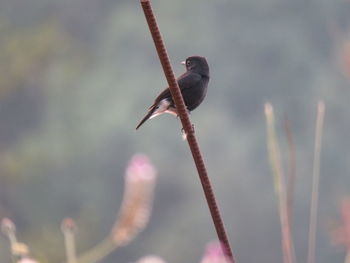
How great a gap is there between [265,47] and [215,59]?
2.02 meters

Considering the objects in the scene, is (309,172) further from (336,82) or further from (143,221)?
(143,221)

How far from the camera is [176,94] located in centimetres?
201

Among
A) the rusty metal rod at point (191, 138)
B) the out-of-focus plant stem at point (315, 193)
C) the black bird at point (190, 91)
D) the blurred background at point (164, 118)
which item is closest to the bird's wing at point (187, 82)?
the black bird at point (190, 91)

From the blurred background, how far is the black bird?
17.4m

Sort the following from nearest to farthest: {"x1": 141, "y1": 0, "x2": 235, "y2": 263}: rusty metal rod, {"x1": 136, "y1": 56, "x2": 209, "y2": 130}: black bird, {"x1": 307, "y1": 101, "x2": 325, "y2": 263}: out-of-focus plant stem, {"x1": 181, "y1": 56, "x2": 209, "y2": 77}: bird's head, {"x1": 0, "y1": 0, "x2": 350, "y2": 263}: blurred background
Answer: {"x1": 307, "y1": 101, "x2": 325, "y2": 263}: out-of-focus plant stem → {"x1": 141, "y1": 0, "x2": 235, "y2": 263}: rusty metal rod → {"x1": 136, "y1": 56, "x2": 209, "y2": 130}: black bird → {"x1": 181, "y1": 56, "x2": 209, "y2": 77}: bird's head → {"x1": 0, "y1": 0, "x2": 350, "y2": 263}: blurred background

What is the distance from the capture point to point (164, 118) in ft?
86.9

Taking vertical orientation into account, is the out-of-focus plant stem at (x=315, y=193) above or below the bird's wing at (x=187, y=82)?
below

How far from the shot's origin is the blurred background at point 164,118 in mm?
25812

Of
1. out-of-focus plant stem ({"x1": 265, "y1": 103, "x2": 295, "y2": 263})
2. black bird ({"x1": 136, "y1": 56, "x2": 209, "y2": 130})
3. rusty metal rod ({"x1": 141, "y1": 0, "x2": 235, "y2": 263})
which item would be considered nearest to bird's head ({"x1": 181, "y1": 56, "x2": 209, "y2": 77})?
black bird ({"x1": 136, "y1": 56, "x2": 209, "y2": 130})

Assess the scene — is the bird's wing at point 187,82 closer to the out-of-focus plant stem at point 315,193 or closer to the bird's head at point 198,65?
the bird's head at point 198,65

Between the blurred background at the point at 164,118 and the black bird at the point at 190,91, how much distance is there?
1740 cm

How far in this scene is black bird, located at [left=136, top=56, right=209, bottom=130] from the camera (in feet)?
15.5

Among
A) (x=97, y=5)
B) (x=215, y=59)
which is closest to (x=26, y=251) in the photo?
(x=215, y=59)

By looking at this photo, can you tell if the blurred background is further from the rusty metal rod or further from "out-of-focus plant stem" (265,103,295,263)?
"out-of-focus plant stem" (265,103,295,263)
